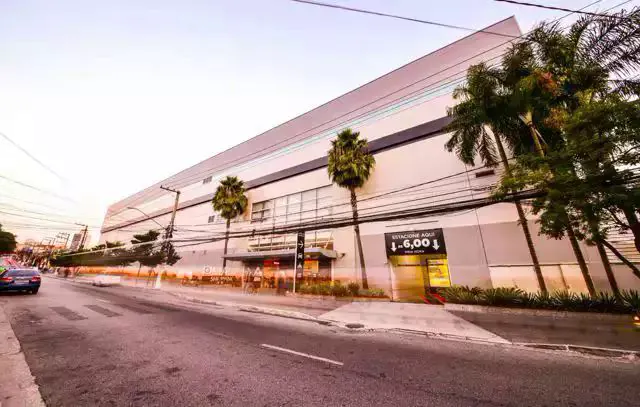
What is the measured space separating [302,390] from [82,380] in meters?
3.48

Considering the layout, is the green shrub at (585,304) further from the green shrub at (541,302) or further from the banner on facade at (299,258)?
the banner on facade at (299,258)

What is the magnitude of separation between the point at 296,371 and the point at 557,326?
30.5 feet

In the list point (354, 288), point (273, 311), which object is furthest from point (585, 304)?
point (273, 311)

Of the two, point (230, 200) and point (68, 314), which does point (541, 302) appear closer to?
point (68, 314)

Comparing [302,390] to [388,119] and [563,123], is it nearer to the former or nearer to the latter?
[563,123]

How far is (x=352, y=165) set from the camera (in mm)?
17812

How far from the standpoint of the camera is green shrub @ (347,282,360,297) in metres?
15.9

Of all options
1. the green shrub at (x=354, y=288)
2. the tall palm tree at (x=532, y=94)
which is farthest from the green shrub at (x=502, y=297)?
the green shrub at (x=354, y=288)

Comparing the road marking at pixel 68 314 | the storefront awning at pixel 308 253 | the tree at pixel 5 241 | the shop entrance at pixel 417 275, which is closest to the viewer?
the road marking at pixel 68 314

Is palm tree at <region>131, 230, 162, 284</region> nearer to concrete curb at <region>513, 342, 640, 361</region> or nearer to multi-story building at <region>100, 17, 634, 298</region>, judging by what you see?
multi-story building at <region>100, 17, 634, 298</region>

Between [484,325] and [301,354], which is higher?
[301,354]

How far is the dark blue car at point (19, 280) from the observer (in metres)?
13.1

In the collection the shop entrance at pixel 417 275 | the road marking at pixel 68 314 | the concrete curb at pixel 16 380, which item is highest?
the shop entrance at pixel 417 275

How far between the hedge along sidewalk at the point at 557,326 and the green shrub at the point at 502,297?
36 cm
